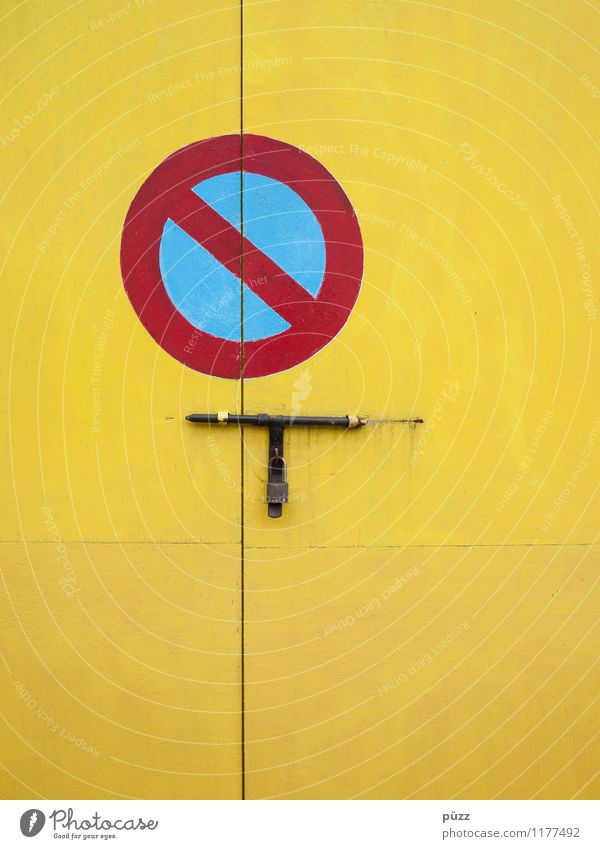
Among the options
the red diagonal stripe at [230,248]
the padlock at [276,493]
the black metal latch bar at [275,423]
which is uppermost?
the red diagonal stripe at [230,248]

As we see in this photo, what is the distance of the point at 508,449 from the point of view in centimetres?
208

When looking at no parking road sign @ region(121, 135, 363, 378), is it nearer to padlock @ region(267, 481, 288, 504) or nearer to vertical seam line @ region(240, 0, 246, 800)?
vertical seam line @ region(240, 0, 246, 800)

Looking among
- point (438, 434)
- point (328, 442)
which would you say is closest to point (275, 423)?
point (328, 442)

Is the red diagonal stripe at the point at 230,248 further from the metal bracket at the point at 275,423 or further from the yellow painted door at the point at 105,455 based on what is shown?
the metal bracket at the point at 275,423

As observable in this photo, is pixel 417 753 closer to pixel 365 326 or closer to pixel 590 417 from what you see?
pixel 590 417

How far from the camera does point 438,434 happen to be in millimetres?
2064

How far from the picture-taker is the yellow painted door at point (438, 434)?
200 cm

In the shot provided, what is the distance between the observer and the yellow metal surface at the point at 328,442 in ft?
6.53

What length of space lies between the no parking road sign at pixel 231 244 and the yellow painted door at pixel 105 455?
0.18 feet

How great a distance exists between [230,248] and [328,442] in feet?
2.12

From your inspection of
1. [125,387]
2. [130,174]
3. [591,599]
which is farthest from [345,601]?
[130,174]

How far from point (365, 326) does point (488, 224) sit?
0.48 m

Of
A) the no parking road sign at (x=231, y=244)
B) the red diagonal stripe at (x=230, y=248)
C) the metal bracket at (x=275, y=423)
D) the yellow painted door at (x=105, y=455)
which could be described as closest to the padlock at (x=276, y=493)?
the metal bracket at (x=275, y=423)

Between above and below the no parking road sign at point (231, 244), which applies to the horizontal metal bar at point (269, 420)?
below
